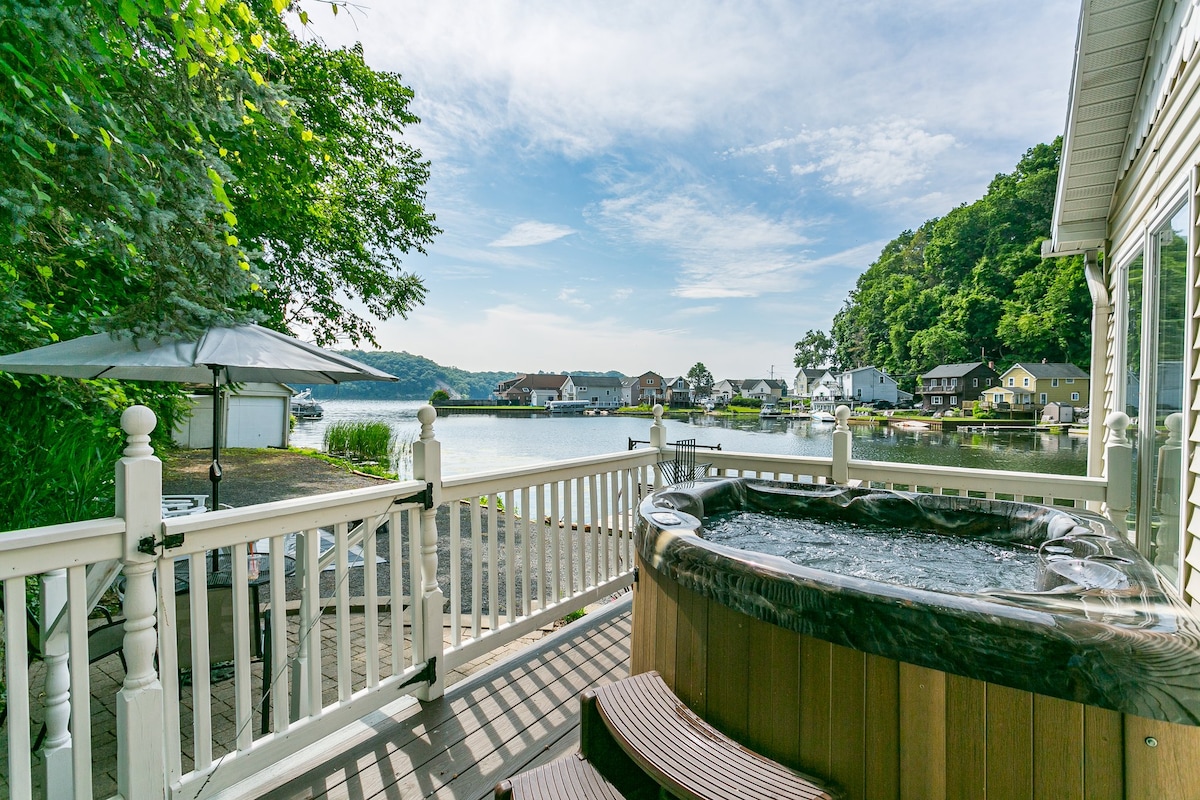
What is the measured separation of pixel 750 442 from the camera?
8.25 m

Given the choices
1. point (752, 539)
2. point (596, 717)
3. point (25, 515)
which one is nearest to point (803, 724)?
point (596, 717)

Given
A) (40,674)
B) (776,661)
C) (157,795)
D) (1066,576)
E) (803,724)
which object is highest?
(1066,576)

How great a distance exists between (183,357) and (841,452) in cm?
356

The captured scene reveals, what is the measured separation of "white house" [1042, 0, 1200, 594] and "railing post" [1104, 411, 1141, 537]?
0.32 feet

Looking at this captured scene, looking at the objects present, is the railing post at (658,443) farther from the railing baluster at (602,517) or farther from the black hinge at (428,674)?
the black hinge at (428,674)

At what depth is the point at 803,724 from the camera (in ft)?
4.47

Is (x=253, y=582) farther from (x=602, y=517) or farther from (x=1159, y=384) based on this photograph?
(x=1159, y=384)

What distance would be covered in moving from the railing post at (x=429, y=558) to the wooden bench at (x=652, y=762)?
933mm

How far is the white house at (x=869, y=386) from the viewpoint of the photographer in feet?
44.2

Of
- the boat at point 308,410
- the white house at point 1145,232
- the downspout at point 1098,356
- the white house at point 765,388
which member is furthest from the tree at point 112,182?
the boat at point 308,410

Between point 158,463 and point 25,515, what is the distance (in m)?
2.13

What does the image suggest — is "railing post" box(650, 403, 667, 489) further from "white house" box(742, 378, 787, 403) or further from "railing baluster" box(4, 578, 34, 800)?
"white house" box(742, 378, 787, 403)

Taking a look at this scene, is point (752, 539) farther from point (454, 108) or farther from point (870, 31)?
point (454, 108)

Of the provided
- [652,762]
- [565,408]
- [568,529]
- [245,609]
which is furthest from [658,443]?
[565,408]
